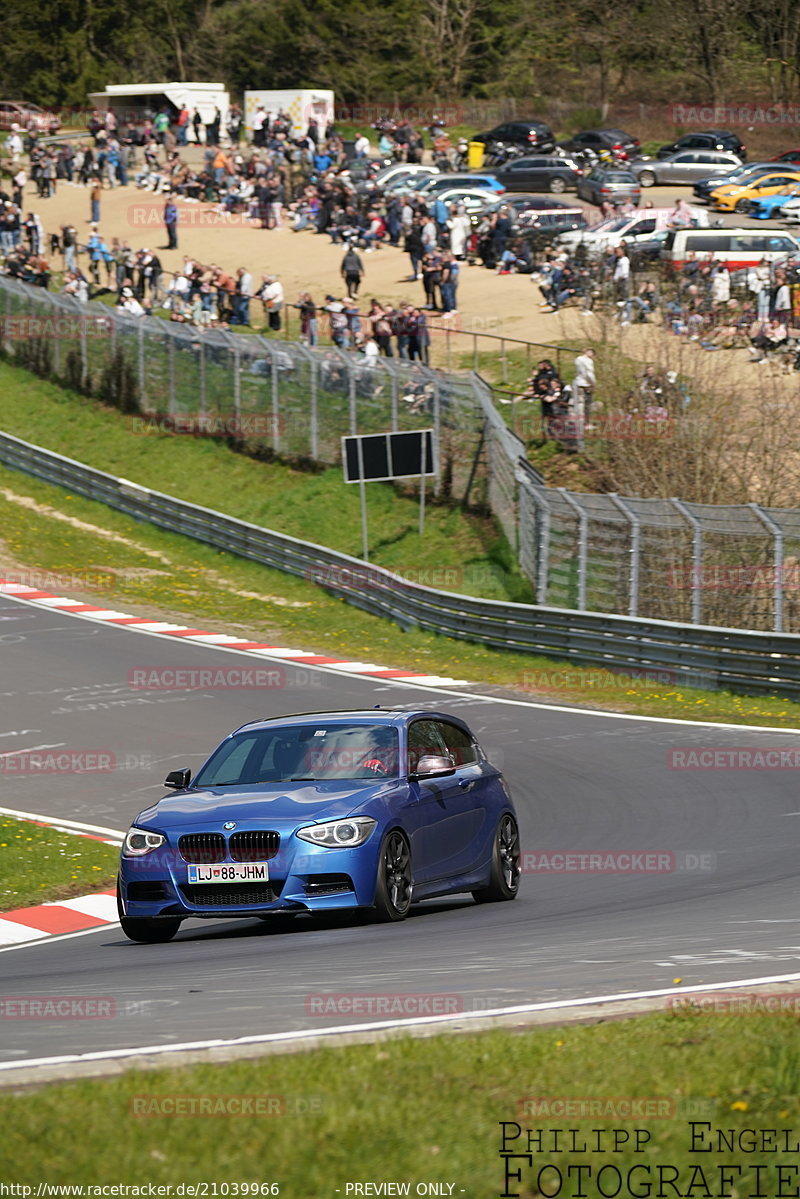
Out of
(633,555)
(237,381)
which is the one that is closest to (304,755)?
(633,555)

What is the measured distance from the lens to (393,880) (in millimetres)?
10352

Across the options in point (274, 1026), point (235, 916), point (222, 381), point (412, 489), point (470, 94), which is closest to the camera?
point (274, 1026)

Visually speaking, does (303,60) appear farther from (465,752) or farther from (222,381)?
(465,752)

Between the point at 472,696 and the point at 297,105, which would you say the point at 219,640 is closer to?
the point at 472,696

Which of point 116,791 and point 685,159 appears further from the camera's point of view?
point 685,159

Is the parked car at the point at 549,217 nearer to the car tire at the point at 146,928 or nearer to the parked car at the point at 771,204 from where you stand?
the parked car at the point at 771,204

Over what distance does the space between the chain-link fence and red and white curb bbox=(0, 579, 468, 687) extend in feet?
11.0

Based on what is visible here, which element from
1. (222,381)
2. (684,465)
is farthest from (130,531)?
(684,465)

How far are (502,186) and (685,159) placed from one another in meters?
9.49

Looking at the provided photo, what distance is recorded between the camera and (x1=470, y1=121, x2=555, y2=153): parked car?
6975cm

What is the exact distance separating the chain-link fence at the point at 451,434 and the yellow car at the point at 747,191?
22486 mm

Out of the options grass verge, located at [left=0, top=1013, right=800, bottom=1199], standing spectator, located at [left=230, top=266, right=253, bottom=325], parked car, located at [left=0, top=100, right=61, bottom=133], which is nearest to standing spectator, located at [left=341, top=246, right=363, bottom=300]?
standing spectator, located at [left=230, top=266, right=253, bottom=325]

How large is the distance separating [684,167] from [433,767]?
5562 cm

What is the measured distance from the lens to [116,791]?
17891mm
